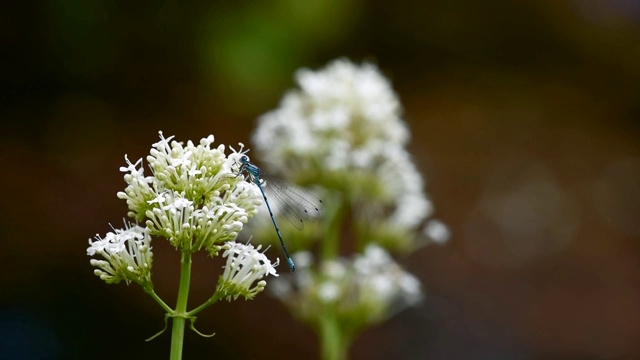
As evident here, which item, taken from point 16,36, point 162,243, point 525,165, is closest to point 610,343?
point 525,165

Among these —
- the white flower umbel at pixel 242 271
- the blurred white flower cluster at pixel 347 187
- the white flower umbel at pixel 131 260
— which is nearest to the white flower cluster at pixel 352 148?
the blurred white flower cluster at pixel 347 187

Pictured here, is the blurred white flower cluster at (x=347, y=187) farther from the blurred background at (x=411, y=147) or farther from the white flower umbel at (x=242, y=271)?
the blurred background at (x=411, y=147)

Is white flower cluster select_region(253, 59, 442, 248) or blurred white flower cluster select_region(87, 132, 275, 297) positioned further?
white flower cluster select_region(253, 59, 442, 248)

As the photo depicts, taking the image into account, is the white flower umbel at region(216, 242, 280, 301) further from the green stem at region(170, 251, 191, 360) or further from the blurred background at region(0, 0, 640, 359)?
the blurred background at region(0, 0, 640, 359)

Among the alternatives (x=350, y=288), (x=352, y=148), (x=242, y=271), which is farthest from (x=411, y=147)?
(x=242, y=271)

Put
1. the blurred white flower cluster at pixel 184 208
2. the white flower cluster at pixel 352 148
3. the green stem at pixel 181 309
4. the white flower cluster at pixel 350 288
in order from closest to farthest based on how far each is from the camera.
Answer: the green stem at pixel 181 309 < the blurred white flower cluster at pixel 184 208 < the white flower cluster at pixel 350 288 < the white flower cluster at pixel 352 148

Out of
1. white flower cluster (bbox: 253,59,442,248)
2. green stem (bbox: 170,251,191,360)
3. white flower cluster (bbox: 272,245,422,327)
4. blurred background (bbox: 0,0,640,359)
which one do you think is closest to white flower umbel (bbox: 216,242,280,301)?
green stem (bbox: 170,251,191,360)

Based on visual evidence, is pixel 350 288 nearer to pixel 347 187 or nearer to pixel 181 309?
pixel 347 187
